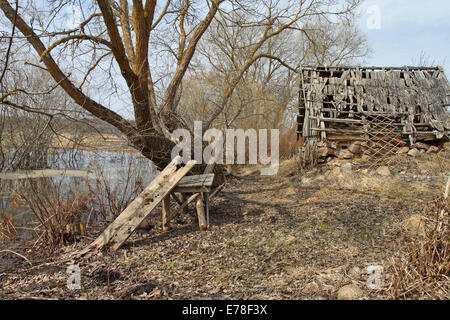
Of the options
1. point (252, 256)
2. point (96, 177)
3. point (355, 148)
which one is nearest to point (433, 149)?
point (355, 148)

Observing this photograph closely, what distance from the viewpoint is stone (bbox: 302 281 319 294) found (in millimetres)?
3148

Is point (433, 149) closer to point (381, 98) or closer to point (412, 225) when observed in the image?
point (381, 98)

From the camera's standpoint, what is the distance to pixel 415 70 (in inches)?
418

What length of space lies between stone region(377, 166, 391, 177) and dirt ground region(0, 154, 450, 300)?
3.84 feet

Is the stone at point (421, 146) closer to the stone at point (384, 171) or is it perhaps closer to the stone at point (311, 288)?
the stone at point (384, 171)

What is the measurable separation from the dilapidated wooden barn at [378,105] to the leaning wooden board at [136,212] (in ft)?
18.9

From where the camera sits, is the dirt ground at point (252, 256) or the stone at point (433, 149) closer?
the dirt ground at point (252, 256)

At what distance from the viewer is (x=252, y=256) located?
13.8ft

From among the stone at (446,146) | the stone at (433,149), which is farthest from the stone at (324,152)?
the stone at (446,146)

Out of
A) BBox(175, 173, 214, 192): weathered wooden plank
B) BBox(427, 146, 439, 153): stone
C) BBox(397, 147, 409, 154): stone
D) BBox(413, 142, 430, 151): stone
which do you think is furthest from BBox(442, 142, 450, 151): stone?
BBox(175, 173, 214, 192): weathered wooden plank

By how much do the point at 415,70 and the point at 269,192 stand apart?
6.73 meters

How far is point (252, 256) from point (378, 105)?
7.62 m

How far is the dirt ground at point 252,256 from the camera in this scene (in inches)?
131
